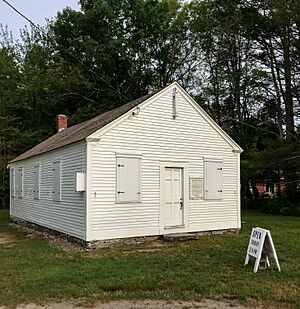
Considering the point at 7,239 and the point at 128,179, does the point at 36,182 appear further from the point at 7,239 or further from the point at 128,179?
the point at 128,179

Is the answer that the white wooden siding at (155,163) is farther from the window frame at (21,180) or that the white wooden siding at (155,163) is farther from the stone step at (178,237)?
the window frame at (21,180)

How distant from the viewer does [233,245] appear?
11.3 meters

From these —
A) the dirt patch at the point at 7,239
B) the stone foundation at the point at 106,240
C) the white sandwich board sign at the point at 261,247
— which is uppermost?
the white sandwich board sign at the point at 261,247

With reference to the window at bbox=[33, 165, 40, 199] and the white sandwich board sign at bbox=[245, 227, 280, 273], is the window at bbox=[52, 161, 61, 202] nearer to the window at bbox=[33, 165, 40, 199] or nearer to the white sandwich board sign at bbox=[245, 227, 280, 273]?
the window at bbox=[33, 165, 40, 199]

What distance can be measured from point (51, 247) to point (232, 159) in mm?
6877

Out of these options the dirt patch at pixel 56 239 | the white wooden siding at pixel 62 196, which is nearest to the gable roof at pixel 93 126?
the white wooden siding at pixel 62 196

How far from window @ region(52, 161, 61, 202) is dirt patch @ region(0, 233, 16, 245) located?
1882mm

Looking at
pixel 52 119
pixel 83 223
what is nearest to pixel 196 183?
pixel 83 223

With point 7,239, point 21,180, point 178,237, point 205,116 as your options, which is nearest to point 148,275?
point 178,237

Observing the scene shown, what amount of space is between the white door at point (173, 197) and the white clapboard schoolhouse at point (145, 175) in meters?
0.02

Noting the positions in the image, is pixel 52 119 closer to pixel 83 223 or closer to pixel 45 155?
pixel 45 155

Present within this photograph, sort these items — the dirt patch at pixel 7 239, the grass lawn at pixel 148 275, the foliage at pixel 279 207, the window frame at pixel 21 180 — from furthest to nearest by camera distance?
the foliage at pixel 279 207 → the window frame at pixel 21 180 → the dirt patch at pixel 7 239 → the grass lawn at pixel 148 275

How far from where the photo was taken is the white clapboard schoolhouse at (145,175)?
11.6 m

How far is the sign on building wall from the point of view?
13.6m
